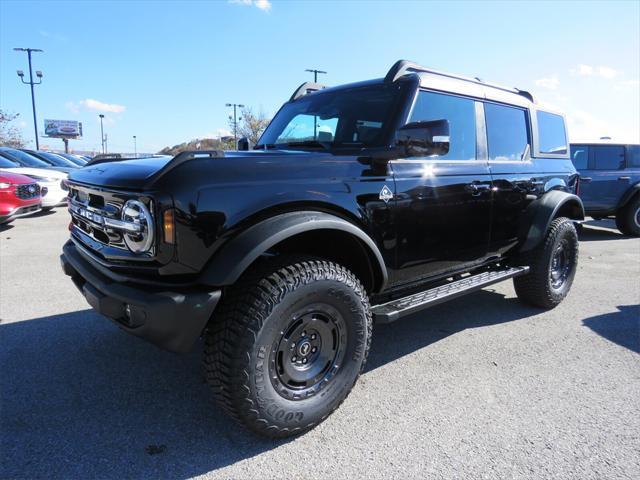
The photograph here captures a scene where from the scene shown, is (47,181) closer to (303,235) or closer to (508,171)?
(303,235)

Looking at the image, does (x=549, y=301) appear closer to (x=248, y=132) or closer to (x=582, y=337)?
(x=582, y=337)

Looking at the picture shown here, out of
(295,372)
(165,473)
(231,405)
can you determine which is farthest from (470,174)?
(165,473)

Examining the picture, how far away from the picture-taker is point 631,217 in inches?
358

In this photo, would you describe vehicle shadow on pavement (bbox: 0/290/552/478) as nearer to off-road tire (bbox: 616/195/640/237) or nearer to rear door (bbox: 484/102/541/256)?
rear door (bbox: 484/102/541/256)

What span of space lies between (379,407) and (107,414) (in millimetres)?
1569

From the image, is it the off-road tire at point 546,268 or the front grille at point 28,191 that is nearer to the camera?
the off-road tire at point 546,268

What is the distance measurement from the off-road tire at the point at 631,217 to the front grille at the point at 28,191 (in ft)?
39.2

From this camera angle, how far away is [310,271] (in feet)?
7.36

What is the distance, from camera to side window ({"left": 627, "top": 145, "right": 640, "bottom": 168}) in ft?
29.6

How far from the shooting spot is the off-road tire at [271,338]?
2.04 meters

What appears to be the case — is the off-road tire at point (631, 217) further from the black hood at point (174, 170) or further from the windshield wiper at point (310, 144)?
the black hood at point (174, 170)

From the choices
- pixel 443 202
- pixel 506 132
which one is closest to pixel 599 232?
pixel 506 132

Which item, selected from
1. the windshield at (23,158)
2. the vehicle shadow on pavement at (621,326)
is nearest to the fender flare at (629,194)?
the vehicle shadow on pavement at (621,326)

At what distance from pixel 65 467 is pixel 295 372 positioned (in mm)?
1166
